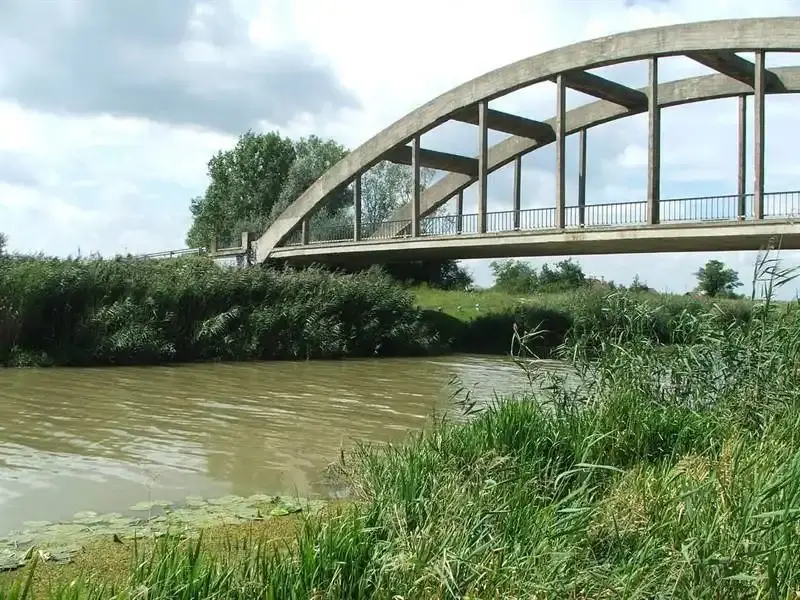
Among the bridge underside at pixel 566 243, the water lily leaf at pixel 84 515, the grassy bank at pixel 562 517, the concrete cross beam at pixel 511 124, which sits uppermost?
the concrete cross beam at pixel 511 124

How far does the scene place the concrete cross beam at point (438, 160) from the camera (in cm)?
3259

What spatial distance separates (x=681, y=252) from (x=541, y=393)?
64.4ft

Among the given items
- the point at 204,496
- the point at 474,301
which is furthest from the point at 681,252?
the point at 204,496

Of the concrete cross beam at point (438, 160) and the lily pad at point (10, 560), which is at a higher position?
the concrete cross beam at point (438, 160)

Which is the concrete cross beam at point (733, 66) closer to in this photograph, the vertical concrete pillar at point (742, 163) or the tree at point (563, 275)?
the vertical concrete pillar at point (742, 163)

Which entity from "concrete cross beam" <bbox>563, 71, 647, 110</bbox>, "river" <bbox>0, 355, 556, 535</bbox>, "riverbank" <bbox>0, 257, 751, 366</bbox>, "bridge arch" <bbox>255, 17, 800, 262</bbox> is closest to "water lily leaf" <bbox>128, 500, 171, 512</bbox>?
"river" <bbox>0, 355, 556, 535</bbox>

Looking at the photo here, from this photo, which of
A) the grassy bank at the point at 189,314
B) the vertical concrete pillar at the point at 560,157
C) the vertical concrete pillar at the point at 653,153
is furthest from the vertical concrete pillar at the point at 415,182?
the vertical concrete pillar at the point at 653,153

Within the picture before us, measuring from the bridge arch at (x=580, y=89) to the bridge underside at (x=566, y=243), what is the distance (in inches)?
33.8

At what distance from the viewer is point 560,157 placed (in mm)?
26156

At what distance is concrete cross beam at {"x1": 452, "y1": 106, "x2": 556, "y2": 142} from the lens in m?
30.1

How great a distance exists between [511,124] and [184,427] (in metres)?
23.4

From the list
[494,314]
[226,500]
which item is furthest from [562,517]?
[494,314]

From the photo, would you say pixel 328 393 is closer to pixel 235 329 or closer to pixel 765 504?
pixel 235 329

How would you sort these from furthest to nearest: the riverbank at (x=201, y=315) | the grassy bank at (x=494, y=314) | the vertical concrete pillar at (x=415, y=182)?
the vertical concrete pillar at (x=415, y=182)
the grassy bank at (x=494, y=314)
the riverbank at (x=201, y=315)
